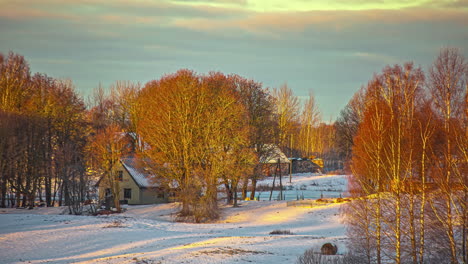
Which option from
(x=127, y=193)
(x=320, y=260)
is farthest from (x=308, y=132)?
(x=320, y=260)

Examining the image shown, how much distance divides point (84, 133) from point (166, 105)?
53.1 ft

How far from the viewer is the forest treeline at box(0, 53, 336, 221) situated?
153ft

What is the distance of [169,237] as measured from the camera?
32.7 meters

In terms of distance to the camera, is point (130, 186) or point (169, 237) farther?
point (130, 186)

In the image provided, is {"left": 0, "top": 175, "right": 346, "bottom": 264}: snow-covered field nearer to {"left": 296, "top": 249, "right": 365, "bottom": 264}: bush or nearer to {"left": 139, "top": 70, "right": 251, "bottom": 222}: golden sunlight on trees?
{"left": 296, "top": 249, "right": 365, "bottom": 264}: bush

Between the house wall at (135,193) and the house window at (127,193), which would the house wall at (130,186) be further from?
the house window at (127,193)

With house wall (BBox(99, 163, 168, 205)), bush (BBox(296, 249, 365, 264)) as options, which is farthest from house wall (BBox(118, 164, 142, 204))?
bush (BBox(296, 249, 365, 264))

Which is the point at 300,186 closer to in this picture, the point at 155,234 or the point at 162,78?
the point at 162,78

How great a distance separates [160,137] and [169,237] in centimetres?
1592

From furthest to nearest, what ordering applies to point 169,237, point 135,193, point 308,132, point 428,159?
point 308,132
point 135,193
point 169,237
point 428,159

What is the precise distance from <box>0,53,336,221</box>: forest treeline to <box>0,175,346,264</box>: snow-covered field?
371cm

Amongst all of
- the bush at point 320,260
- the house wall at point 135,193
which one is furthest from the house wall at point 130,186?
the bush at point 320,260

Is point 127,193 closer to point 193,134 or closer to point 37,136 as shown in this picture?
point 37,136

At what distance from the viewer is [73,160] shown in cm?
5341
